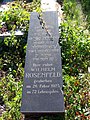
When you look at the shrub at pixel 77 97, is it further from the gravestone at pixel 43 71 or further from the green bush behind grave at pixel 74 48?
the green bush behind grave at pixel 74 48

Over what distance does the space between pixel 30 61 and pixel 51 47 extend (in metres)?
0.51

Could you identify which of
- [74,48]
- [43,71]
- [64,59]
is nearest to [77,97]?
[43,71]

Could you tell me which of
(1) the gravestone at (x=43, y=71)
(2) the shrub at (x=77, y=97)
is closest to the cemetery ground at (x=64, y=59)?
(2) the shrub at (x=77, y=97)

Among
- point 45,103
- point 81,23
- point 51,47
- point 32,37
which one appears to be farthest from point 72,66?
point 81,23

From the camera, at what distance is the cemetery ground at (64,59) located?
453 cm

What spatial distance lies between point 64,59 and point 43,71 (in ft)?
2.55

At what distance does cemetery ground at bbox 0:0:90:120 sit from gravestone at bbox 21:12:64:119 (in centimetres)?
16

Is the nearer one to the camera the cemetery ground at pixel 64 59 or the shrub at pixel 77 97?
the shrub at pixel 77 97

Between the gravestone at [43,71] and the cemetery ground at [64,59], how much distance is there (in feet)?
0.53

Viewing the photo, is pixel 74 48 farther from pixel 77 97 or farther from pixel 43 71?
pixel 77 97

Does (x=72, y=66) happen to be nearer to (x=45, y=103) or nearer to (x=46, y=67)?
(x=46, y=67)

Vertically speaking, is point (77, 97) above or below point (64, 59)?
below

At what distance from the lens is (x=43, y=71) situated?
4.85m

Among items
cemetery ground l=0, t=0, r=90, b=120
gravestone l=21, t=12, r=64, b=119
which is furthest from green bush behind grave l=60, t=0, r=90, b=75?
gravestone l=21, t=12, r=64, b=119
